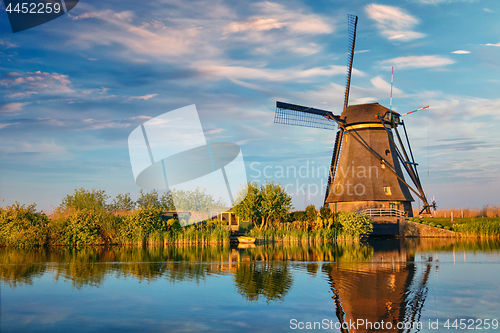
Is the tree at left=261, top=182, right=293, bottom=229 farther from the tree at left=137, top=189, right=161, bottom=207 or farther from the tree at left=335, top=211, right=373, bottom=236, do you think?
the tree at left=137, top=189, right=161, bottom=207

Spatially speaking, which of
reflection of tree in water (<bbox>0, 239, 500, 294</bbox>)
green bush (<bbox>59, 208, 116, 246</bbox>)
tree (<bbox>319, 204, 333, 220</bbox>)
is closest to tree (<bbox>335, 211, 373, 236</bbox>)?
tree (<bbox>319, 204, 333, 220</bbox>)

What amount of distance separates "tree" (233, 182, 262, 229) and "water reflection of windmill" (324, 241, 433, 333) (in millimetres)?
19137

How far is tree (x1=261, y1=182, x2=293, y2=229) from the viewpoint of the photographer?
1468 inches

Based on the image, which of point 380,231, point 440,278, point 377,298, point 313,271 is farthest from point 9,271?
point 380,231

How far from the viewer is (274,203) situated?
122ft

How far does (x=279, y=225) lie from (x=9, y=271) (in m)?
24.1

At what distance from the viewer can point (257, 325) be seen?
9.38m

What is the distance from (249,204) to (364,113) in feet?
55.7

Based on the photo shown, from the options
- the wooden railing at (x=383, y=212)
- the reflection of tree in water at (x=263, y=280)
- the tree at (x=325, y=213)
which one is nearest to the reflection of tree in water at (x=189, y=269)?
the reflection of tree in water at (x=263, y=280)

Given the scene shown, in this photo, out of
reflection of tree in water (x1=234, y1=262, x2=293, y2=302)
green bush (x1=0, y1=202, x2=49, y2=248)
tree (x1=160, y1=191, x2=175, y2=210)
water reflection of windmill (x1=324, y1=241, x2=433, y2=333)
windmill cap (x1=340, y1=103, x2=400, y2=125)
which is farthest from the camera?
tree (x1=160, y1=191, x2=175, y2=210)

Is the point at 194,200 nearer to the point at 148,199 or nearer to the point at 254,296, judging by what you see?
the point at 148,199

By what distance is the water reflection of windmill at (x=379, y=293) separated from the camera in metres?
9.44

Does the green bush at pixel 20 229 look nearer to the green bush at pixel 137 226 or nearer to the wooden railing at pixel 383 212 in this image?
the green bush at pixel 137 226

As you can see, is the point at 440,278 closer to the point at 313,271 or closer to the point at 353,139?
the point at 313,271
